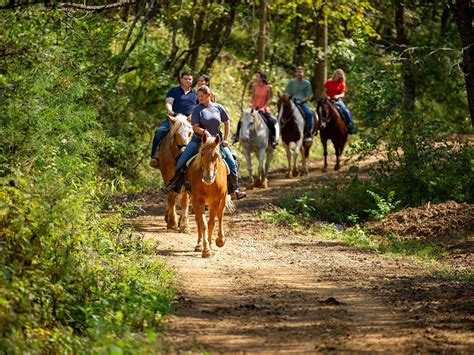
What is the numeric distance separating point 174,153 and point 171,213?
1.13 meters

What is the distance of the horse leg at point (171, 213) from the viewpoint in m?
16.6

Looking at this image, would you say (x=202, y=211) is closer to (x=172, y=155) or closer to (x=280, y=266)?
(x=280, y=266)

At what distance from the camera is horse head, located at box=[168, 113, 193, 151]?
16406mm

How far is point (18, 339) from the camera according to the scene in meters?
8.82

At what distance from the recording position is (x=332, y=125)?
26.7 m

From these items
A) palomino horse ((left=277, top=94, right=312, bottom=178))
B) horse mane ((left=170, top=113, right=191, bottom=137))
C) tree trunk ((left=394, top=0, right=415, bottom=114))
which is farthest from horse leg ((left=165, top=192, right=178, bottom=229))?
palomino horse ((left=277, top=94, right=312, bottom=178))

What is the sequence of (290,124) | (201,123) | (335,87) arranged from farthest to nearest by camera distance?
(335,87), (290,124), (201,123)

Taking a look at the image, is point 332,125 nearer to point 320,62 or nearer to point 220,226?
point 320,62

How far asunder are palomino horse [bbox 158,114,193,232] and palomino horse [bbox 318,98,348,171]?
10.0m

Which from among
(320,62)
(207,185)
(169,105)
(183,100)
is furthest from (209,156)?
(320,62)

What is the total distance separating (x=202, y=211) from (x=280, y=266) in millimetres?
1625

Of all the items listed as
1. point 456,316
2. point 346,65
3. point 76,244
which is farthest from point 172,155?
point 346,65

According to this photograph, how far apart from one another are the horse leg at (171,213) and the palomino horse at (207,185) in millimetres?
1798

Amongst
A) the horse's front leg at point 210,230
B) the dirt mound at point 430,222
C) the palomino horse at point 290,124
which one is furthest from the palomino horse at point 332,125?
the horse's front leg at point 210,230
